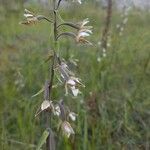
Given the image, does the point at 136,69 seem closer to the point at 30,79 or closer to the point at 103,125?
the point at 30,79

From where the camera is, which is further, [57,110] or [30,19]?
[57,110]

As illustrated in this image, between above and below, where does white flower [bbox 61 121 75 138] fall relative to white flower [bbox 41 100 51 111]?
below

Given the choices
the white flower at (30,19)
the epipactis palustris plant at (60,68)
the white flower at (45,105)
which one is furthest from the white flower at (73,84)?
the white flower at (30,19)

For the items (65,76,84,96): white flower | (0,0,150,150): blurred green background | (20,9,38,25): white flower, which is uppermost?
(20,9,38,25): white flower

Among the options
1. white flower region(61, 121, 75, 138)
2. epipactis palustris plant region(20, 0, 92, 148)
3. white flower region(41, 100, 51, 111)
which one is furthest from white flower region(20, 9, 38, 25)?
white flower region(61, 121, 75, 138)

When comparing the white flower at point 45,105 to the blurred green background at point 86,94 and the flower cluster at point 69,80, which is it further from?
the blurred green background at point 86,94

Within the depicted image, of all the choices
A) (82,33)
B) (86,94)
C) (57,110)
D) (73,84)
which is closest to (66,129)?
(57,110)

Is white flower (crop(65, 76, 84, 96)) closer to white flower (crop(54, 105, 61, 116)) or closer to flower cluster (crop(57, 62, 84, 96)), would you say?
flower cluster (crop(57, 62, 84, 96))

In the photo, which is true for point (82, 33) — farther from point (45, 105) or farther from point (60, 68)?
point (45, 105)

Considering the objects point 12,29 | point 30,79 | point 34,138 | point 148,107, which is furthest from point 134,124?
point 12,29
